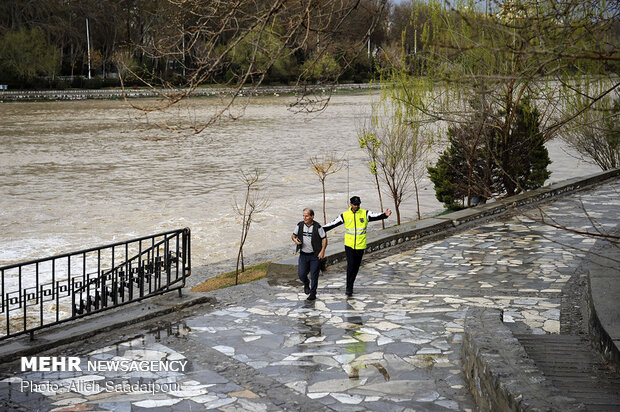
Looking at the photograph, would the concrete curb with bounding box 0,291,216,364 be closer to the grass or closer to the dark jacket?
the dark jacket

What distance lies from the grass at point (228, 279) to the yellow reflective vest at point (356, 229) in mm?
3346

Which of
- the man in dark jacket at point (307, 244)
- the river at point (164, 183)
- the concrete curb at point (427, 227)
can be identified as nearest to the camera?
the man in dark jacket at point (307, 244)

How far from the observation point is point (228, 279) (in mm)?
16062

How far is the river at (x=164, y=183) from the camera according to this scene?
74.6 feet

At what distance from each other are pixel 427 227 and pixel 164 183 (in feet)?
62.0

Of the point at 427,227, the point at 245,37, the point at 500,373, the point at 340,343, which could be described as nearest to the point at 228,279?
the point at 427,227

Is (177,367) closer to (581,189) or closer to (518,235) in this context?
(518,235)

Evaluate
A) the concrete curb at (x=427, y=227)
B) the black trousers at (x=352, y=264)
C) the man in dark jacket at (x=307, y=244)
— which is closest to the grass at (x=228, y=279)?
the concrete curb at (x=427, y=227)

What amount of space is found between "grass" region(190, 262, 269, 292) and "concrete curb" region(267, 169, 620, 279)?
1561mm

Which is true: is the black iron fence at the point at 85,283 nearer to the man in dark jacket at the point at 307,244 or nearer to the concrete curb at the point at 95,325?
the concrete curb at the point at 95,325

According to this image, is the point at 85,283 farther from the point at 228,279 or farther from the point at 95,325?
the point at 95,325

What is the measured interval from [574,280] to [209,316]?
18.2 feet

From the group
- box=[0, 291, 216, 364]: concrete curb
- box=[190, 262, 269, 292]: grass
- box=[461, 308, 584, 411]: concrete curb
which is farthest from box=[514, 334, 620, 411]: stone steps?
box=[190, 262, 269, 292]: grass

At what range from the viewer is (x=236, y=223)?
24391 mm
